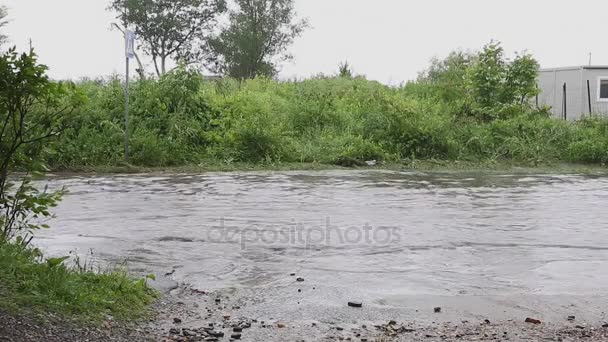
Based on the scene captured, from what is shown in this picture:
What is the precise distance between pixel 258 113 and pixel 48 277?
1517 centimetres

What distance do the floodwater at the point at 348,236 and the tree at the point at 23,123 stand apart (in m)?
1.83

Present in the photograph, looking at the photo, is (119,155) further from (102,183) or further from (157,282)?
(157,282)

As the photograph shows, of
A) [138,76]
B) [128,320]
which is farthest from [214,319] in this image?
[138,76]

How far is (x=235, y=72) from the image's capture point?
44.1m

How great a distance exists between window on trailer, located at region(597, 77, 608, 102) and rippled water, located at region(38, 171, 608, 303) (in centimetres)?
1540

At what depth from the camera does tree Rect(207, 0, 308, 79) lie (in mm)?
43219

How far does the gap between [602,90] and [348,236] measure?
921 inches

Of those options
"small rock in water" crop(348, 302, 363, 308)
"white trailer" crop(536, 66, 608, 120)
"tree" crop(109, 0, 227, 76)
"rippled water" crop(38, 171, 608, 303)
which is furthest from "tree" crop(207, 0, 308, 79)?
"small rock in water" crop(348, 302, 363, 308)

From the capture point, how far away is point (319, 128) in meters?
20.5

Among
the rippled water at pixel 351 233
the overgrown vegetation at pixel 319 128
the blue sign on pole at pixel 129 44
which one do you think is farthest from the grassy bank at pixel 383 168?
the blue sign on pole at pixel 129 44

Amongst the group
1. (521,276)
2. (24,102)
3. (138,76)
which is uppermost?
(138,76)

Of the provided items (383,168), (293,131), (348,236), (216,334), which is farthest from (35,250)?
(293,131)

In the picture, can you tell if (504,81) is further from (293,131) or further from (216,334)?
(216,334)

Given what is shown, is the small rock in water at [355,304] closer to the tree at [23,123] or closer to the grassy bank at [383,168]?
the tree at [23,123]
